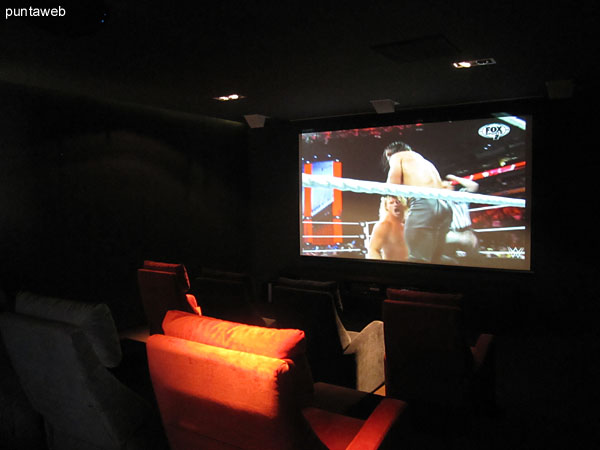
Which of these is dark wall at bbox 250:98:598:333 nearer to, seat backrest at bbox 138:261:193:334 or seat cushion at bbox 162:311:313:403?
seat backrest at bbox 138:261:193:334

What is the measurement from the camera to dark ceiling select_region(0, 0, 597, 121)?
3035 millimetres

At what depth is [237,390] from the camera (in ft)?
6.52

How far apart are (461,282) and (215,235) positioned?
144 inches

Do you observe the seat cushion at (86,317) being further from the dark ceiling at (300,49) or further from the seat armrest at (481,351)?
the seat armrest at (481,351)

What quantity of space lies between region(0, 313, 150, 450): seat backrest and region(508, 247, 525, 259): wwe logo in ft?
16.7

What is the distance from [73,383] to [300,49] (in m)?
2.83

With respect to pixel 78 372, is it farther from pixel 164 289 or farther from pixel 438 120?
pixel 438 120

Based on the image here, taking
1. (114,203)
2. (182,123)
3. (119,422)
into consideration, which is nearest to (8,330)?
(119,422)

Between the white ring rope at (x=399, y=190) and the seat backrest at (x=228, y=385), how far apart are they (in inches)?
196

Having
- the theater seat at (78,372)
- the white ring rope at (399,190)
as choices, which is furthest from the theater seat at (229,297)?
the white ring rope at (399,190)

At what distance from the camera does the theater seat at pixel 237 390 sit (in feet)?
6.33

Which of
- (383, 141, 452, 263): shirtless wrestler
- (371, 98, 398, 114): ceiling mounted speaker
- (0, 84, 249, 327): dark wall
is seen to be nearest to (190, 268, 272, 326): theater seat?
(0, 84, 249, 327): dark wall

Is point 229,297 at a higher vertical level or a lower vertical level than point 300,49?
lower

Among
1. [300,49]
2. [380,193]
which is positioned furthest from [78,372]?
[380,193]
